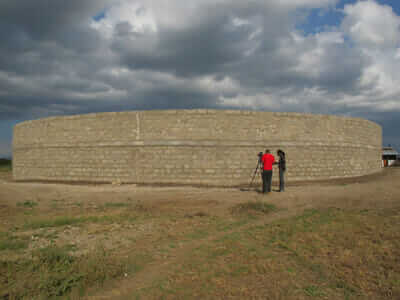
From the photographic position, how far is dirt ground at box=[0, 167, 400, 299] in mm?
4930

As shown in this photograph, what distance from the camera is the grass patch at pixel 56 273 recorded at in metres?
3.18

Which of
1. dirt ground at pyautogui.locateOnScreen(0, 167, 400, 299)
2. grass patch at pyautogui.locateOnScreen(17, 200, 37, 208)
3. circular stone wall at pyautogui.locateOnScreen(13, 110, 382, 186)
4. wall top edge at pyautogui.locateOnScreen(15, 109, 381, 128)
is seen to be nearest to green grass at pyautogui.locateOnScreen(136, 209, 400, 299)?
dirt ground at pyautogui.locateOnScreen(0, 167, 400, 299)

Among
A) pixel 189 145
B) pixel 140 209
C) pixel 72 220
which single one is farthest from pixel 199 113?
pixel 72 220

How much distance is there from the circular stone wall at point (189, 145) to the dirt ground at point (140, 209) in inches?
89.4

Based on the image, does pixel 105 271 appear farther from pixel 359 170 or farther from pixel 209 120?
pixel 359 170

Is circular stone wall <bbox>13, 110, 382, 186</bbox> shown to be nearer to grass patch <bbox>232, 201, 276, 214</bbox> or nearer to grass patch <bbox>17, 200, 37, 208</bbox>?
grass patch <bbox>17, 200, 37, 208</bbox>

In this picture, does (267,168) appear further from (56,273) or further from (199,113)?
(56,273)

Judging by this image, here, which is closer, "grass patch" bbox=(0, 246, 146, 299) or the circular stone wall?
"grass patch" bbox=(0, 246, 146, 299)

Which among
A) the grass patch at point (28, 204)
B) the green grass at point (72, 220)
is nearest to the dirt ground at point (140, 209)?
the grass patch at point (28, 204)

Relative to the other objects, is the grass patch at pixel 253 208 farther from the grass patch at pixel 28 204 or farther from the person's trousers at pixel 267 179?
the grass patch at pixel 28 204

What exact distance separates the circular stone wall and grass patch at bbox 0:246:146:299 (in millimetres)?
9582

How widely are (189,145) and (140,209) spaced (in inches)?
246

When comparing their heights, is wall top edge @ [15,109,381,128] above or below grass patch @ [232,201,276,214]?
above

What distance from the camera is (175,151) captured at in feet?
45.6
